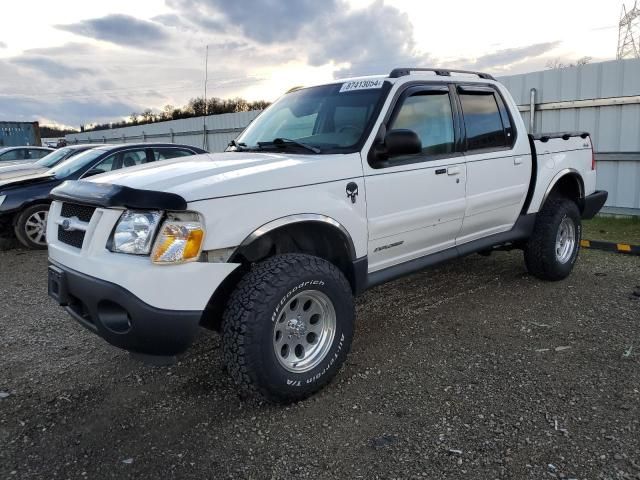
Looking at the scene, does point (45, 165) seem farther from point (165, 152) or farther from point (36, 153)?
point (36, 153)

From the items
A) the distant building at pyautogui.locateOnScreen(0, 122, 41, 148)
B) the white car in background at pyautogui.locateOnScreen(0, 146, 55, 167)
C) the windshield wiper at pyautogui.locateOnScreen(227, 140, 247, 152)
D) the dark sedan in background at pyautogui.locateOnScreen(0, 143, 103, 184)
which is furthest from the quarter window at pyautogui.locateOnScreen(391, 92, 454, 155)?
the distant building at pyautogui.locateOnScreen(0, 122, 41, 148)

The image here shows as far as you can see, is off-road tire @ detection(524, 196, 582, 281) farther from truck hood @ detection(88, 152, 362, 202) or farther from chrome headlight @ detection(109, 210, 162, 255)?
chrome headlight @ detection(109, 210, 162, 255)

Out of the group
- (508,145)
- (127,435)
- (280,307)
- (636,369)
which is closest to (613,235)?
(508,145)

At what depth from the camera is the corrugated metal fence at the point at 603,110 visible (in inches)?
322

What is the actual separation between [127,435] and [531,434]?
2.22 meters

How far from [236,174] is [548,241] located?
11.6ft

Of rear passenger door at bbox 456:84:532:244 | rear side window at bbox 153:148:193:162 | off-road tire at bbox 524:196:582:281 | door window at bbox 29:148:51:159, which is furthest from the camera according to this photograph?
door window at bbox 29:148:51:159

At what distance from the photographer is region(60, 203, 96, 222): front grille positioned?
2965 mm

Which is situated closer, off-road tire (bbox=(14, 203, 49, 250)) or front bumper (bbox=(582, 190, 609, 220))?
front bumper (bbox=(582, 190, 609, 220))

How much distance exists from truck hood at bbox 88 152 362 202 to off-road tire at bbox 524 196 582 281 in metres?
2.63

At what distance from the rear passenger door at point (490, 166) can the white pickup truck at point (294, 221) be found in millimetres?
17

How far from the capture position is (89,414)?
3.11 m

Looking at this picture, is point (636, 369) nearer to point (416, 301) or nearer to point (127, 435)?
point (416, 301)

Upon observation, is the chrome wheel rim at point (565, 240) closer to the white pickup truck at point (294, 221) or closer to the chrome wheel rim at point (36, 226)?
the white pickup truck at point (294, 221)
